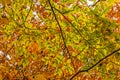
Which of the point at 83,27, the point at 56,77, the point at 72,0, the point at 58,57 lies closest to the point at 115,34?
the point at 83,27

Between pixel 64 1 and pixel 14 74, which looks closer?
pixel 64 1

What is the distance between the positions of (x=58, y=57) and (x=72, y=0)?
4.16 ft

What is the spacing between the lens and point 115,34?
3291mm

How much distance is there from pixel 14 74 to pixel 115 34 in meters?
4.63

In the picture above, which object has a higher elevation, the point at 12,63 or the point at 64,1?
the point at 64,1

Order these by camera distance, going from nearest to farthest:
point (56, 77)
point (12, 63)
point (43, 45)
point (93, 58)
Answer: point (93, 58) → point (43, 45) → point (56, 77) → point (12, 63)

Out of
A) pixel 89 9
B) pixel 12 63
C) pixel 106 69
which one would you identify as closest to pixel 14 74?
pixel 12 63

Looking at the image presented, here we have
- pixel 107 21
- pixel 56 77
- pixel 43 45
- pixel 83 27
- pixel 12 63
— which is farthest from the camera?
pixel 12 63

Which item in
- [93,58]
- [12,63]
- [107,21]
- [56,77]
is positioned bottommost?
[56,77]

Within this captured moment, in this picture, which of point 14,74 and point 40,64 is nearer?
point 14,74

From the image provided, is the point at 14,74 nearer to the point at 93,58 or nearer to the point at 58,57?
the point at 58,57

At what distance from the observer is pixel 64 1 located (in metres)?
3.56

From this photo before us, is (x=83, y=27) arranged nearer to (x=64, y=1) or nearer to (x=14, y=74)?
(x=64, y=1)

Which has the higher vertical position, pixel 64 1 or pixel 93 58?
pixel 64 1
